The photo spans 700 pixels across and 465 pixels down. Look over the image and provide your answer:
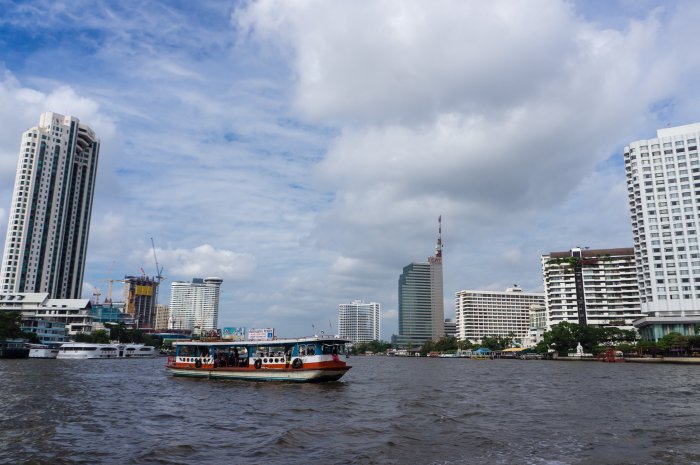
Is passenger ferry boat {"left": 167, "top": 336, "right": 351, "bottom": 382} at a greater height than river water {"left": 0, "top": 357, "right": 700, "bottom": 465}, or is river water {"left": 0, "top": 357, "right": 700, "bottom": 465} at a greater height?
passenger ferry boat {"left": 167, "top": 336, "right": 351, "bottom": 382}

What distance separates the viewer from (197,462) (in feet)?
56.2

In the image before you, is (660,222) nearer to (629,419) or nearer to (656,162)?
(656,162)

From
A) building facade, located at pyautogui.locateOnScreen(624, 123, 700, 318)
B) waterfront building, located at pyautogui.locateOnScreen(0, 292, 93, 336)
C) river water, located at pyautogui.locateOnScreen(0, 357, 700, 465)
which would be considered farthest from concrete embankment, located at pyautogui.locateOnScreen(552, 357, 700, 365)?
waterfront building, located at pyautogui.locateOnScreen(0, 292, 93, 336)

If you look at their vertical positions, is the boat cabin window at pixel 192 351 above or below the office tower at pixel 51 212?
below

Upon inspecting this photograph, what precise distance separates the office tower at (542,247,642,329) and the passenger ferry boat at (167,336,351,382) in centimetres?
10999

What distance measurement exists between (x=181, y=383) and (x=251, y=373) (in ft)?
23.7

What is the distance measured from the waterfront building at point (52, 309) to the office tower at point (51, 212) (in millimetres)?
8151

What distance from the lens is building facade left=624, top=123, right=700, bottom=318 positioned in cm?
10438

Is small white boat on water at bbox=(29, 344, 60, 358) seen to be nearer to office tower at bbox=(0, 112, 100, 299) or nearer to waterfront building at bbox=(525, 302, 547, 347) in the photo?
office tower at bbox=(0, 112, 100, 299)

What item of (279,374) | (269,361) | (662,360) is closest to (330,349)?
(279,374)

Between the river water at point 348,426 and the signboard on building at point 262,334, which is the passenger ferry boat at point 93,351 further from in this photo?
the river water at point 348,426

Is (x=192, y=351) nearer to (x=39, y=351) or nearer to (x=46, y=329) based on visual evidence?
(x=39, y=351)

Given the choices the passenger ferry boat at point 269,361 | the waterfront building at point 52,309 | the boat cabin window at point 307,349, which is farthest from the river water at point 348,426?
the waterfront building at point 52,309

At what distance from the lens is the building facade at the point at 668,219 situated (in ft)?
342
